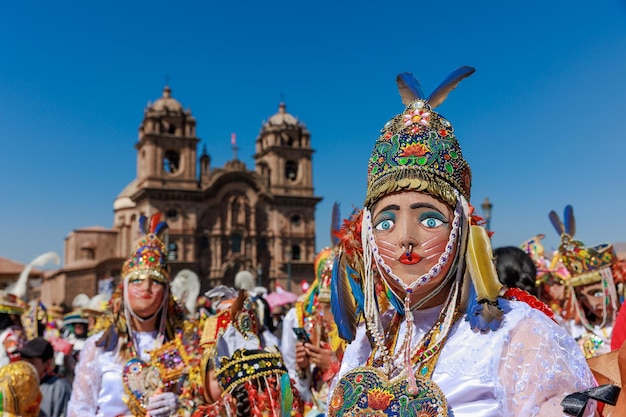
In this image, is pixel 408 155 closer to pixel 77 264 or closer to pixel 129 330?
pixel 129 330

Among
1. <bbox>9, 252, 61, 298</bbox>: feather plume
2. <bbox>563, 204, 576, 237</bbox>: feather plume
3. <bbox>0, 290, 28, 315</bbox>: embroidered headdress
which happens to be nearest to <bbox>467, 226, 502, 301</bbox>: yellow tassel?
<bbox>563, 204, 576, 237</bbox>: feather plume

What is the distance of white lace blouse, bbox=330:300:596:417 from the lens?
198cm

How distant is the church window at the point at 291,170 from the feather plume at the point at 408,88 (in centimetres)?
5055

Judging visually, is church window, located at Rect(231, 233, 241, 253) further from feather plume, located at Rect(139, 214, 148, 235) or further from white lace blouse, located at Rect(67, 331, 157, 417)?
white lace blouse, located at Rect(67, 331, 157, 417)

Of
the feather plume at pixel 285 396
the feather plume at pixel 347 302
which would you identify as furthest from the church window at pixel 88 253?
the feather plume at pixel 347 302

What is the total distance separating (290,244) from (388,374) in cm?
4728

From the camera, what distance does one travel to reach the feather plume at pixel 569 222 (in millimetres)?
5812

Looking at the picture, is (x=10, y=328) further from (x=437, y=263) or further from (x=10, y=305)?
(x=437, y=263)

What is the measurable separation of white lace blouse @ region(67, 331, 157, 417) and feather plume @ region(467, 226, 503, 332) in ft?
10.3

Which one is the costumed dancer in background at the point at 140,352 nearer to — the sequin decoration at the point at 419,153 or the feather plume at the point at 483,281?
the sequin decoration at the point at 419,153

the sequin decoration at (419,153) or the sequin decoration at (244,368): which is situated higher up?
the sequin decoration at (419,153)

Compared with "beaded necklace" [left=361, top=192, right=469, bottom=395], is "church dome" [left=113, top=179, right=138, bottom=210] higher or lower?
higher

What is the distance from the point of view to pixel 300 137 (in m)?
54.3

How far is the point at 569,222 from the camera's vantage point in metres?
5.85
